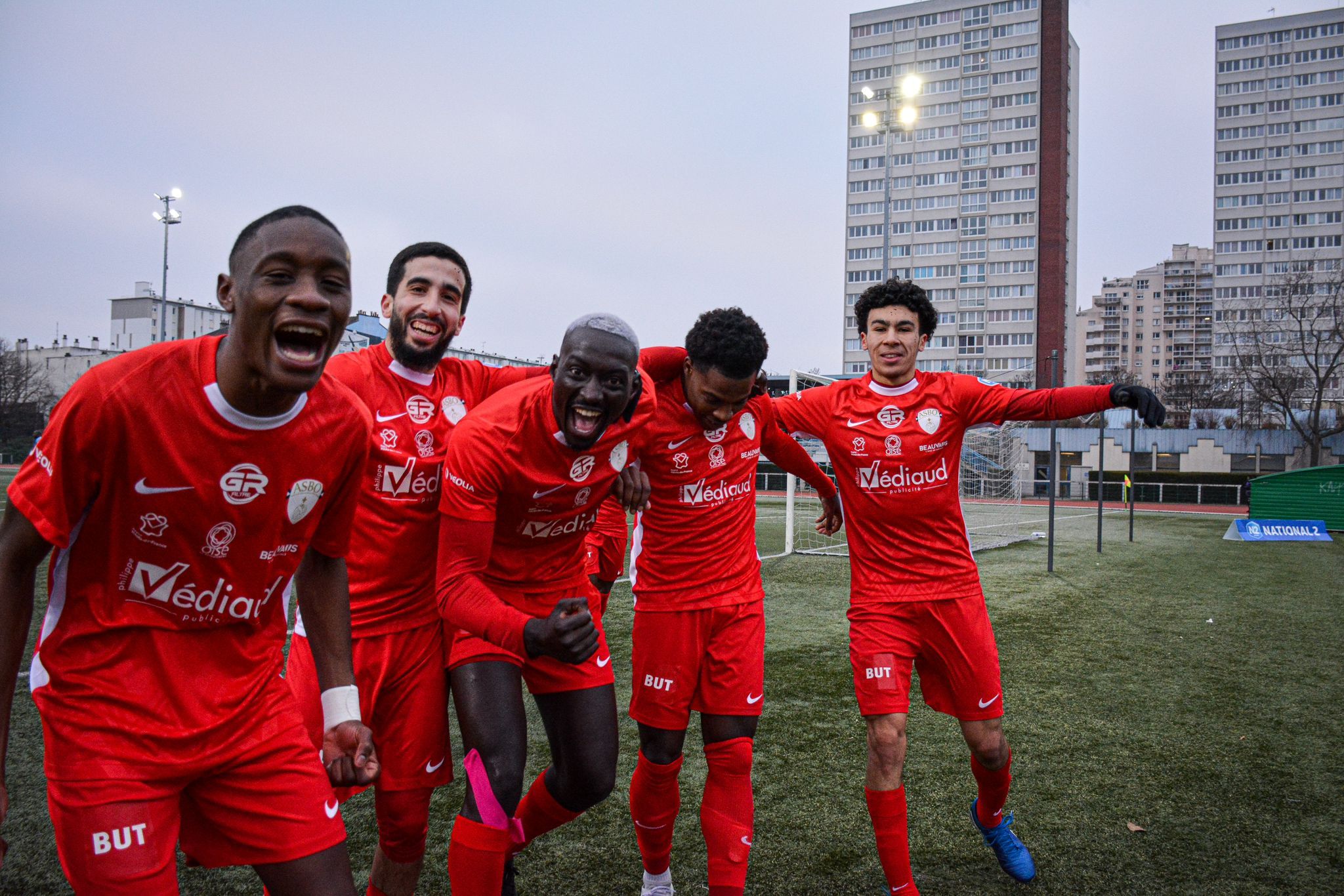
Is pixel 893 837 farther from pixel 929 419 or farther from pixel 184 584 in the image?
pixel 184 584

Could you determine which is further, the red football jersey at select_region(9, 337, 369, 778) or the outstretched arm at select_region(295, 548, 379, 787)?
the outstretched arm at select_region(295, 548, 379, 787)

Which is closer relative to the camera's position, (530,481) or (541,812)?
(530,481)

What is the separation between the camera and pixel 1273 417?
53.0 meters

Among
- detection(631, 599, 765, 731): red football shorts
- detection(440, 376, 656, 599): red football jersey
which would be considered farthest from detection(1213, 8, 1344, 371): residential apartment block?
detection(440, 376, 656, 599): red football jersey

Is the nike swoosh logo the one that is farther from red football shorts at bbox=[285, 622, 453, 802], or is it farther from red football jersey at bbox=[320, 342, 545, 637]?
red football shorts at bbox=[285, 622, 453, 802]

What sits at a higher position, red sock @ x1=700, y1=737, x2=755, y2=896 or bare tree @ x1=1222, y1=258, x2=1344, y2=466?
bare tree @ x1=1222, y1=258, x2=1344, y2=466

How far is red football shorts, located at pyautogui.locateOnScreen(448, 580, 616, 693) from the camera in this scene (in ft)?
9.91

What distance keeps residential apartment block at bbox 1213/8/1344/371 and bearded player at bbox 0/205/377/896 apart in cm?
9059

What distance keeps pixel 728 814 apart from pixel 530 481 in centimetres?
153

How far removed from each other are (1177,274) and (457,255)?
137197 mm

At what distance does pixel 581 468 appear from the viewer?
3.05 meters

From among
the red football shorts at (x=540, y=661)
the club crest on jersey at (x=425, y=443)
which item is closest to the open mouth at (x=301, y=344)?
the club crest on jersey at (x=425, y=443)

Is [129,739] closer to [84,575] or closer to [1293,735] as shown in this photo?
[84,575]

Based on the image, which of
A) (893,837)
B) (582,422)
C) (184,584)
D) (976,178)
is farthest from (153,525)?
(976,178)
